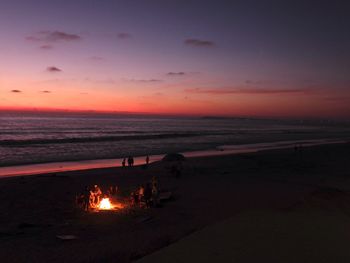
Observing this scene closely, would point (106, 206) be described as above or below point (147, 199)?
below

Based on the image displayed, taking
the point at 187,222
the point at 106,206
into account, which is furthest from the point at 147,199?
the point at 187,222

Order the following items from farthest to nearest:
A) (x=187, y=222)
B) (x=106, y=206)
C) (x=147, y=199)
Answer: (x=147, y=199) → (x=106, y=206) → (x=187, y=222)

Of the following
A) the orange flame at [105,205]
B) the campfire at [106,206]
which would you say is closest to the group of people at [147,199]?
the campfire at [106,206]

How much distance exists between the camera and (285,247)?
22.6 ft

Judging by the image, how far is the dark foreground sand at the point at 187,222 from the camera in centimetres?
693

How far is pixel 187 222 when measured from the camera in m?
12.1

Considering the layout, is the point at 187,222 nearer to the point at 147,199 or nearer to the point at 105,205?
the point at 147,199

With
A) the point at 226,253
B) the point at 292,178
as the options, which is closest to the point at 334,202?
the point at 226,253

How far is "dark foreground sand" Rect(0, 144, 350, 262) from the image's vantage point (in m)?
6.93

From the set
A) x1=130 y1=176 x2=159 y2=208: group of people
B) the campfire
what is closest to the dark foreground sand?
x1=130 y1=176 x2=159 y2=208: group of people

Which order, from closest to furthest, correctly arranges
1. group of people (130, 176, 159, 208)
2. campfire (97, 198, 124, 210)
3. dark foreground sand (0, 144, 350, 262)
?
dark foreground sand (0, 144, 350, 262), campfire (97, 198, 124, 210), group of people (130, 176, 159, 208)

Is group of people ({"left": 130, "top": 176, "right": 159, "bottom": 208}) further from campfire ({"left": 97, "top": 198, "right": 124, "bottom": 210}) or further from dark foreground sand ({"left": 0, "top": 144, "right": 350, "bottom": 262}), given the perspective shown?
campfire ({"left": 97, "top": 198, "right": 124, "bottom": 210})

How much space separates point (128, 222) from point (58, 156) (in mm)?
26133

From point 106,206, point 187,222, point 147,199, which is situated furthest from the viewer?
point 147,199
